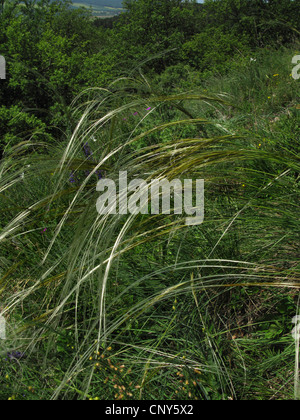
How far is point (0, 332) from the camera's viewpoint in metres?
1.28

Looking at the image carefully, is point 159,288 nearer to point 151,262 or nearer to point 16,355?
point 151,262

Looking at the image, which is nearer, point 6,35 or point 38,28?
point 6,35

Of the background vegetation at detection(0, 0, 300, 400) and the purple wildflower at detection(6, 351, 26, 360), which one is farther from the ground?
the background vegetation at detection(0, 0, 300, 400)

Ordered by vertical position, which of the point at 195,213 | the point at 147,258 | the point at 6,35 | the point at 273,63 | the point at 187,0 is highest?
the point at 187,0

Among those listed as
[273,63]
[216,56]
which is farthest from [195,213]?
[216,56]

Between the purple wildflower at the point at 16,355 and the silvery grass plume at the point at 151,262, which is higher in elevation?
the silvery grass plume at the point at 151,262

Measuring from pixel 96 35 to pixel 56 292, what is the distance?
1685 cm

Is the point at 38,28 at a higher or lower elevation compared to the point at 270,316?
higher

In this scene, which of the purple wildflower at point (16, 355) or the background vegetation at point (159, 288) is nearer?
the background vegetation at point (159, 288)

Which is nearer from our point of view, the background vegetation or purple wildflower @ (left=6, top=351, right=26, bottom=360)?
the background vegetation

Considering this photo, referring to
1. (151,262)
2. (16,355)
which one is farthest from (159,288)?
(16,355)

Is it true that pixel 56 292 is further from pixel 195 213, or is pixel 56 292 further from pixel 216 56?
pixel 216 56

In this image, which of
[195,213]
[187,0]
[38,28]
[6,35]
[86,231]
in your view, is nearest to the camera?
[86,231]

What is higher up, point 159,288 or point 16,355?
point 159,288
